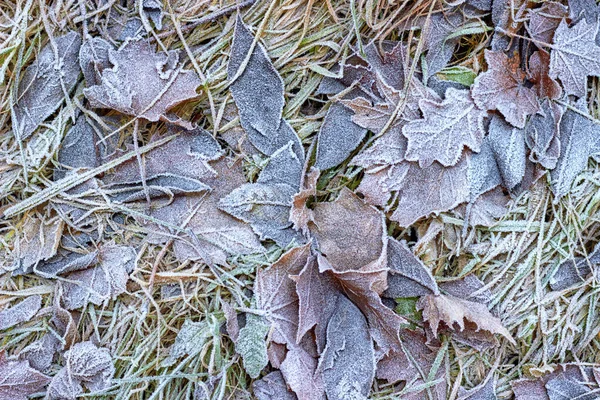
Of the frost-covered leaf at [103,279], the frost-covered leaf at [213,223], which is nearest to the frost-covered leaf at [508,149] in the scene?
the frost-covered leaf at [213,223]

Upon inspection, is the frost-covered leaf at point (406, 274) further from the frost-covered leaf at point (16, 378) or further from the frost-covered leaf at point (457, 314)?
the frost-covered leaf at point (16, 378)

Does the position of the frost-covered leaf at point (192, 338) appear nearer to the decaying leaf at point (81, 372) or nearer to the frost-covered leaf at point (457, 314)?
the decaying leaf at point (81, 372)

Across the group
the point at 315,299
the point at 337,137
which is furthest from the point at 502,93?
the point at 315,299

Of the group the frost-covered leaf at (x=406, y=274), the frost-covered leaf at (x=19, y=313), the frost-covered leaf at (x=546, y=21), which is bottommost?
the frost-covered leaf at (x=19, y=313)

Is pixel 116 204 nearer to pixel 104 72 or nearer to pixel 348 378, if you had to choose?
pixel 104 72

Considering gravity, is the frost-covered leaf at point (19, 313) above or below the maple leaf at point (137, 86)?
below

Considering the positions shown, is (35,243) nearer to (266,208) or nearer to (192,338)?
(192,338)
